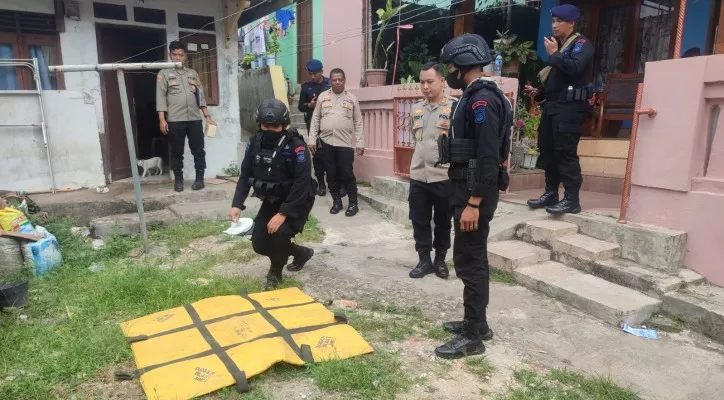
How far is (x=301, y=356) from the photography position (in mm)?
2879

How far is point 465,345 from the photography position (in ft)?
10.0

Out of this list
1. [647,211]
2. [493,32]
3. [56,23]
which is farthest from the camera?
[493,32]

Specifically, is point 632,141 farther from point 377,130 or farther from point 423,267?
point 377,130

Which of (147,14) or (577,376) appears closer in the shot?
(577,376)

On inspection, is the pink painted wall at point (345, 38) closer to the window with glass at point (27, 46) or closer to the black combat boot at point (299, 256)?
the window with glass at point (27, 46)

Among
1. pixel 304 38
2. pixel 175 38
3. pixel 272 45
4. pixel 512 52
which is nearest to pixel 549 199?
pixel 512 52

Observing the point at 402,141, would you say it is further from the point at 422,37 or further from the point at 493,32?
the point at 493,32

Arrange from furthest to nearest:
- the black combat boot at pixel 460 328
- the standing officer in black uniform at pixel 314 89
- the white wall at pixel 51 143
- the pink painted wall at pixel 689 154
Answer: the standing officer in black uniform at pixel 314 89 < the white wall at pixel 51 143 < the pink painted wall at pixel 689 154 < the black combat boot at pixel 460 328

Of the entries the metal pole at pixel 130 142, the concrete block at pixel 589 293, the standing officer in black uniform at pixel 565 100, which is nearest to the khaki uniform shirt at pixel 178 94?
the metal pole at pixel 130 142

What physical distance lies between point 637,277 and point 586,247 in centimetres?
49

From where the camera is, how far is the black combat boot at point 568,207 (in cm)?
489

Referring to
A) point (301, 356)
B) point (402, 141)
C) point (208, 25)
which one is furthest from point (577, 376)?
point (208, 25)

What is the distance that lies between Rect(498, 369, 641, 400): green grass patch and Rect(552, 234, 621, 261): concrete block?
5.48 ft

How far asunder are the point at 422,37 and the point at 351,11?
1.35 metres
